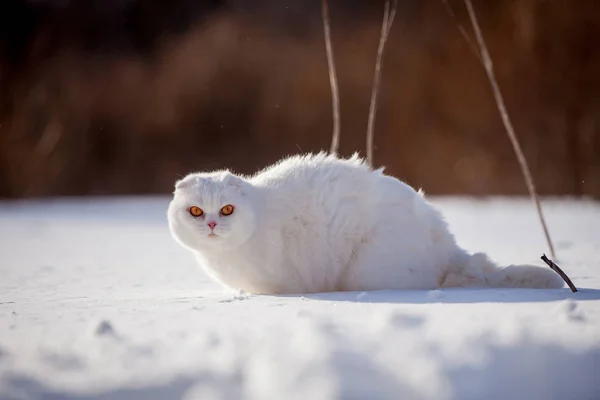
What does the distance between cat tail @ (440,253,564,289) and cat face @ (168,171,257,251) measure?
0.95m

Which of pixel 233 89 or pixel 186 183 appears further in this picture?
pixel 233 89

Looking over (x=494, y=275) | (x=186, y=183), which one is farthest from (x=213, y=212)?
(x=494, y=275)

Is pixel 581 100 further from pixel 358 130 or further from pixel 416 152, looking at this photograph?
pixel 358 130

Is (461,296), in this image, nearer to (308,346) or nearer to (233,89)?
(308,346)

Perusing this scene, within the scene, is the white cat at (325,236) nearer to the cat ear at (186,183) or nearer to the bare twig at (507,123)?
the cat ear at (186,183)

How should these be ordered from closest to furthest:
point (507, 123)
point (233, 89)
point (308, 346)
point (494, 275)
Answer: point (308, 346) → point (494, 275) → point (507, 123) → point (233, 89)

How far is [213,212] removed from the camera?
2857 millimetres

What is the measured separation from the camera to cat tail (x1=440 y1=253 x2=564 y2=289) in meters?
2.72

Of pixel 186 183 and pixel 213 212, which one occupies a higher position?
pixel 186 183

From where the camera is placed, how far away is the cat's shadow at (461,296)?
2.35 m

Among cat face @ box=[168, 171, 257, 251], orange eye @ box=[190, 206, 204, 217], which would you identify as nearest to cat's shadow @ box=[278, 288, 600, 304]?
cat face @ box=[168, 171, 257, 251]

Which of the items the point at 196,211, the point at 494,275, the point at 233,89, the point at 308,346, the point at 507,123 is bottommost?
the point at 494,275

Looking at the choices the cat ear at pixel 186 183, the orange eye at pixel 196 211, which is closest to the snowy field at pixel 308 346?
the orange eye at pixel 196 211

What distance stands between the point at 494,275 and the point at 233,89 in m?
9.92
